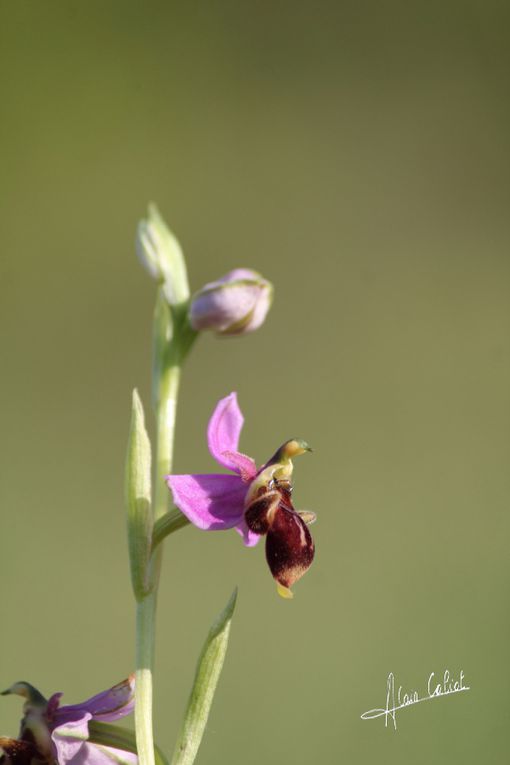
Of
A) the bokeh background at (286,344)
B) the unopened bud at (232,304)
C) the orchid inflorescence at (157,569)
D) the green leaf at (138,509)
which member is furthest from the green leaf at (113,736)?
the bokeh background at (286,344)

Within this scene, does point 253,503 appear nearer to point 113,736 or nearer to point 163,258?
point 113,736

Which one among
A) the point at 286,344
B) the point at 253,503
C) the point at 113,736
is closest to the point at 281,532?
the point at 253,503

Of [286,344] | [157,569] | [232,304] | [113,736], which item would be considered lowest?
[113,736]

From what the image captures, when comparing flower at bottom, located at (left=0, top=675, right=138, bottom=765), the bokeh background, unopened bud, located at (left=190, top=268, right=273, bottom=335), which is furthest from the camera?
the bokeh background

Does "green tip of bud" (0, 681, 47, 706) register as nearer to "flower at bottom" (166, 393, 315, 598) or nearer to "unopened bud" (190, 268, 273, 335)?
"flower at bottom" (166, 393, 315, 598)

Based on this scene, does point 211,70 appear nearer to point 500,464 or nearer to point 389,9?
point 389,9

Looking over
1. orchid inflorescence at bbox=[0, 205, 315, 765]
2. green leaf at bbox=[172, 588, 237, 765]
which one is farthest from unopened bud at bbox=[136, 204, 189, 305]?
green leaf at bbox=[172, 588, 237, 765]

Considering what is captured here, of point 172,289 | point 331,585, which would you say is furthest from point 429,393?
point 172,289
